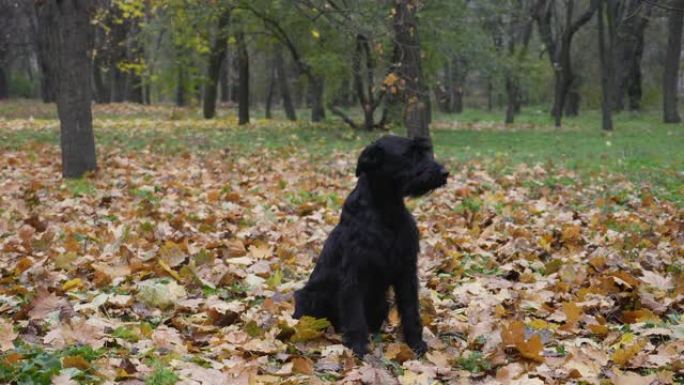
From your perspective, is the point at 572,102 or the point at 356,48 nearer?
the point at 356,48

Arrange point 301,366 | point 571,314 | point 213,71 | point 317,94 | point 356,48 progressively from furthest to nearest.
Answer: point 213,71, point 317,94, point 356,48, point 571,314, point 301,366

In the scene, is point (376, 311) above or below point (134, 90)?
below

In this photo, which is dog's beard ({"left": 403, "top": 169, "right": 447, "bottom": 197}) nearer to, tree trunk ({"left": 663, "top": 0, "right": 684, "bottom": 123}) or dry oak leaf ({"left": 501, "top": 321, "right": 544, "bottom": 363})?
dry oak leaf ({"left": 501, "top": 321, "right": 544, "bottom": 363})

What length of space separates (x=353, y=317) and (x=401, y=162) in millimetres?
996

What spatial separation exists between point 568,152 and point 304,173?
8.40 meters

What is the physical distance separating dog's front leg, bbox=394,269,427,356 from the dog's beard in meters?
0.50

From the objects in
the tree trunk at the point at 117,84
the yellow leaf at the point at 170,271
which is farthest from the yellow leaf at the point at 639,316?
the tree trunk at the point at 117,84

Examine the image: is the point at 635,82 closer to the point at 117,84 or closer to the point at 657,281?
the point at 117,84

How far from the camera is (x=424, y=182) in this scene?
13.7ft

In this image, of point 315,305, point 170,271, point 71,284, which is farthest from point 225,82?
point 315,305

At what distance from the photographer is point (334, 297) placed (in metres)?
4.53

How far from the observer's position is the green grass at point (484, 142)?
14.1m

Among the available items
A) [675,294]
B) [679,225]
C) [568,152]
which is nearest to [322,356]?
[675,294]

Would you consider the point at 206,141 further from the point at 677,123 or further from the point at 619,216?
the point at 677,123
